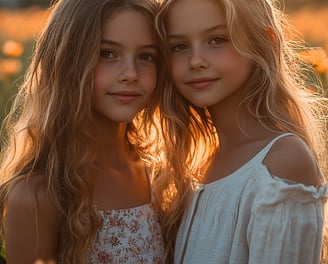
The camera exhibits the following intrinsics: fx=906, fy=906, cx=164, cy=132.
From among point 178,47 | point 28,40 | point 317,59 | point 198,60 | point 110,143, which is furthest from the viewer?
point 28,40

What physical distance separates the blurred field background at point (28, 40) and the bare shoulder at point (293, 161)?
22.1 inches

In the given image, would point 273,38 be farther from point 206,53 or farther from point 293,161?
point 293,161

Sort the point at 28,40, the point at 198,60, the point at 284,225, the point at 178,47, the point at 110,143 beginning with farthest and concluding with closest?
the point at 28,40
the point at 110,143
the point at 178,47
the point at 198,60
the point at 284,225

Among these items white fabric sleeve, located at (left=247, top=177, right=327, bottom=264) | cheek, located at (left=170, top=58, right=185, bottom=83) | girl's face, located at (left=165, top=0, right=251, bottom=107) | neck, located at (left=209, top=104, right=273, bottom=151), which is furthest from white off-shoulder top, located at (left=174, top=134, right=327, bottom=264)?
cheek, located at (left=170, top=58, right=185, bottom=83)

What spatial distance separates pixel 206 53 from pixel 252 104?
251 millimetres

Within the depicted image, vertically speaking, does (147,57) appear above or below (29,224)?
above

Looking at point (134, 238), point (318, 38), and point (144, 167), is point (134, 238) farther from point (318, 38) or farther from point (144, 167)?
point (318, 38)

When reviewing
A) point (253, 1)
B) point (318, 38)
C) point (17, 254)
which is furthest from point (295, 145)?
point (318, 38)

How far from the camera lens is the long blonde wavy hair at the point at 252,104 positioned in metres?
3.07

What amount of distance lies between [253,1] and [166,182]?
0.74 meters

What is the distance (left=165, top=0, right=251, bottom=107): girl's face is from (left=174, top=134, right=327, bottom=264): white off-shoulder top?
0.91 feet

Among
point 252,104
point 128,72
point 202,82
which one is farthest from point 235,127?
point 128,72

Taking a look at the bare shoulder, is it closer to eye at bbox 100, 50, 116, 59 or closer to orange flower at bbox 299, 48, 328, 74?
eye at bbox 100, 50, 116, 59

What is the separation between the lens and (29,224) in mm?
2900
